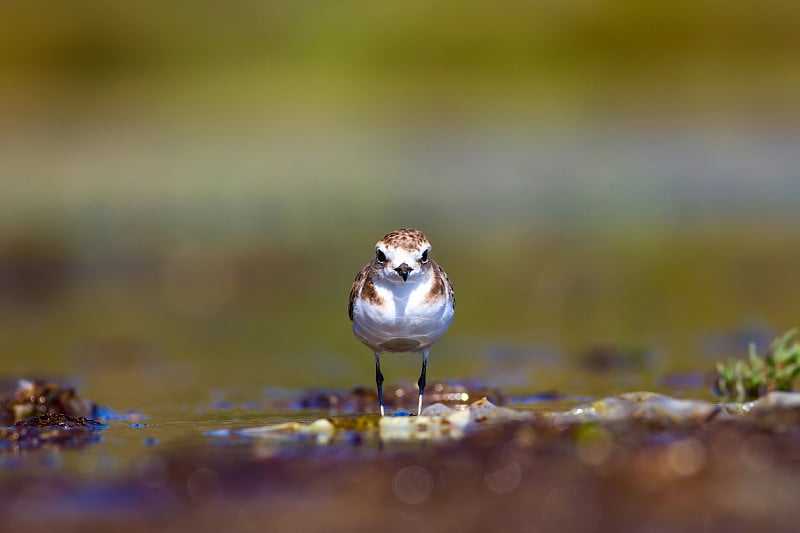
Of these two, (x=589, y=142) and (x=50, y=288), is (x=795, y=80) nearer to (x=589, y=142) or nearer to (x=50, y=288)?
(x=589, y=142)

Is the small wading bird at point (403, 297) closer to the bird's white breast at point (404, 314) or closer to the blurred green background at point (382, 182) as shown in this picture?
the bird's white breast at point (404, 314)

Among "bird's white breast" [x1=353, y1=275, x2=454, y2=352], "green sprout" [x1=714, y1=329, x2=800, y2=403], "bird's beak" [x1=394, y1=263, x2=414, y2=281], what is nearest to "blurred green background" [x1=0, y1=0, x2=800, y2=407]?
"green sprout" [x1=714, y1=329, x2=800, y2=403]

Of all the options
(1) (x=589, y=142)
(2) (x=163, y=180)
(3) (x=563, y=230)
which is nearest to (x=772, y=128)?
(1) (x=589, y=142)

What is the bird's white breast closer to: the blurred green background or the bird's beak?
the bird's beak

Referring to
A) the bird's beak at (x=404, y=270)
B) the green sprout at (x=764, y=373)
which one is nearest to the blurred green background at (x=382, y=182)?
the green sprout at (x=764, y=373)

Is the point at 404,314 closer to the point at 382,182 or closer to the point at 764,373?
the point at 764,373

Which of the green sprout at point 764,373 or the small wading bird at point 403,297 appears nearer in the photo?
the small wading bird at point 403,297
